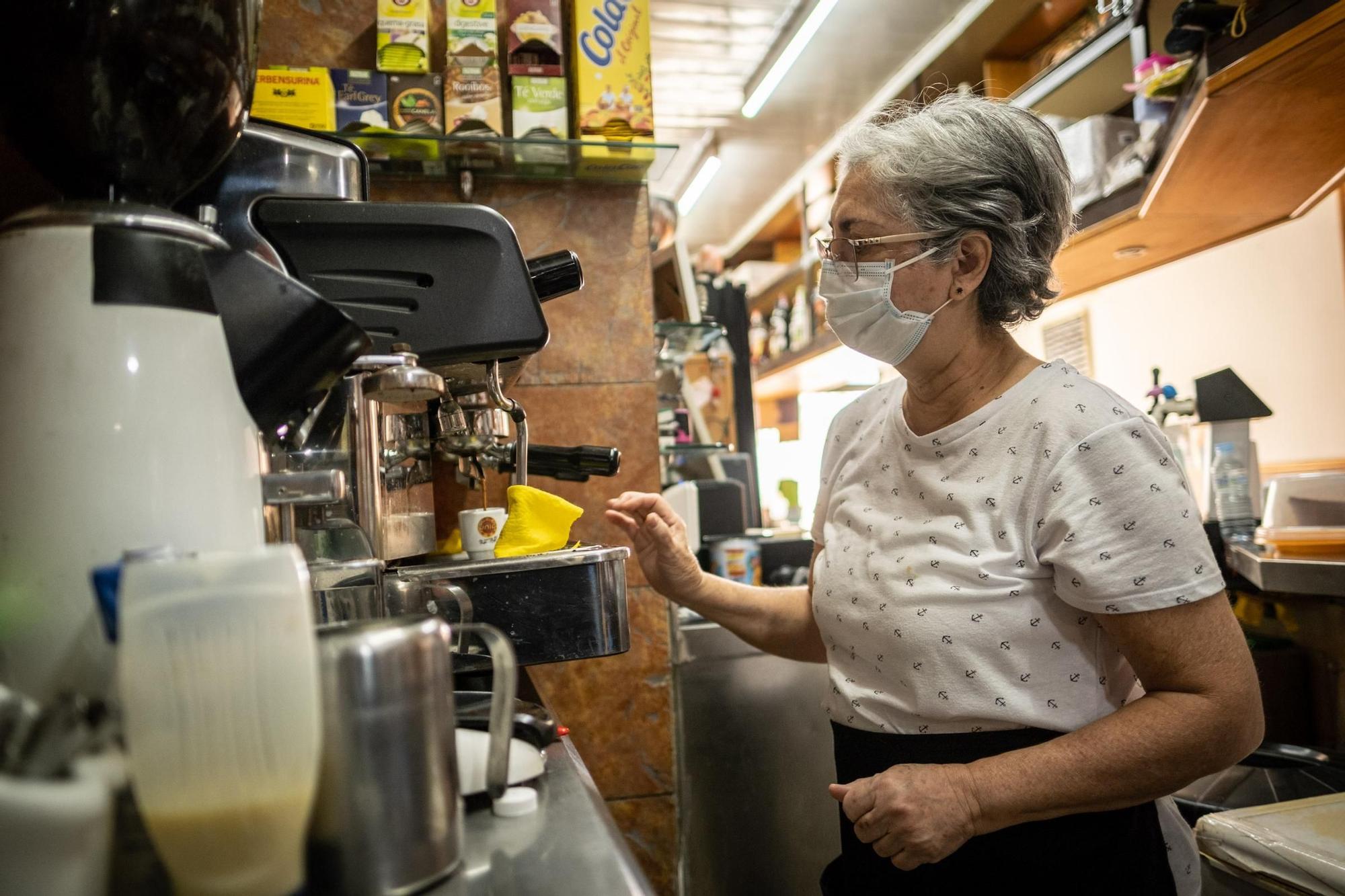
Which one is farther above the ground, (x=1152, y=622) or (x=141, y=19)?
(x=141, y=19)

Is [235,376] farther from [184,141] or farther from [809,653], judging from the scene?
[809,653]

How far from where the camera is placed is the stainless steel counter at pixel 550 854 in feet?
1.34

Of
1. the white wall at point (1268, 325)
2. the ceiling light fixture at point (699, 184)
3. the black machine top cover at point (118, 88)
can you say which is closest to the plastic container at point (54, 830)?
the black machine top cover at point (118, 88)

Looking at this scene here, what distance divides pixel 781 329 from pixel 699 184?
105 centimetres

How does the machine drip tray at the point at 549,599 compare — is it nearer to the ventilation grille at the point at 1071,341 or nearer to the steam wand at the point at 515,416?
the steam wand at the point at 515,416

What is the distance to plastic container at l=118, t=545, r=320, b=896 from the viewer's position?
0.32 metres

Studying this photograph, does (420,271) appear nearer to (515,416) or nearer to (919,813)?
(515,416)

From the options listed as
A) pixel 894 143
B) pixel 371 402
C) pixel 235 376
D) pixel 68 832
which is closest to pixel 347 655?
pixel 68 832

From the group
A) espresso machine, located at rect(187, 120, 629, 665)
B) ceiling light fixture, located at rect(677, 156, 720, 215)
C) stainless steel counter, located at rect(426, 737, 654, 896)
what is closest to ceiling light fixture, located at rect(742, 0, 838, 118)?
ceiling light fixture, located at rect(677, 156, 720, 215)

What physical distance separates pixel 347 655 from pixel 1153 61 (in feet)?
8.05

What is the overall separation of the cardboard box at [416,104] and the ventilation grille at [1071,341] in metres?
2.94

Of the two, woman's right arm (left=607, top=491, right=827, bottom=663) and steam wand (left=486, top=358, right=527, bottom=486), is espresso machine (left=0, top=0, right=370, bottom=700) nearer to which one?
steam wand (left=486, top=358, right=527, bottom=486)

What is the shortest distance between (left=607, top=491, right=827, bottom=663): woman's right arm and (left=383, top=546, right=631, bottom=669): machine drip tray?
27 cm

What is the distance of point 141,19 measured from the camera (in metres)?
0.48
